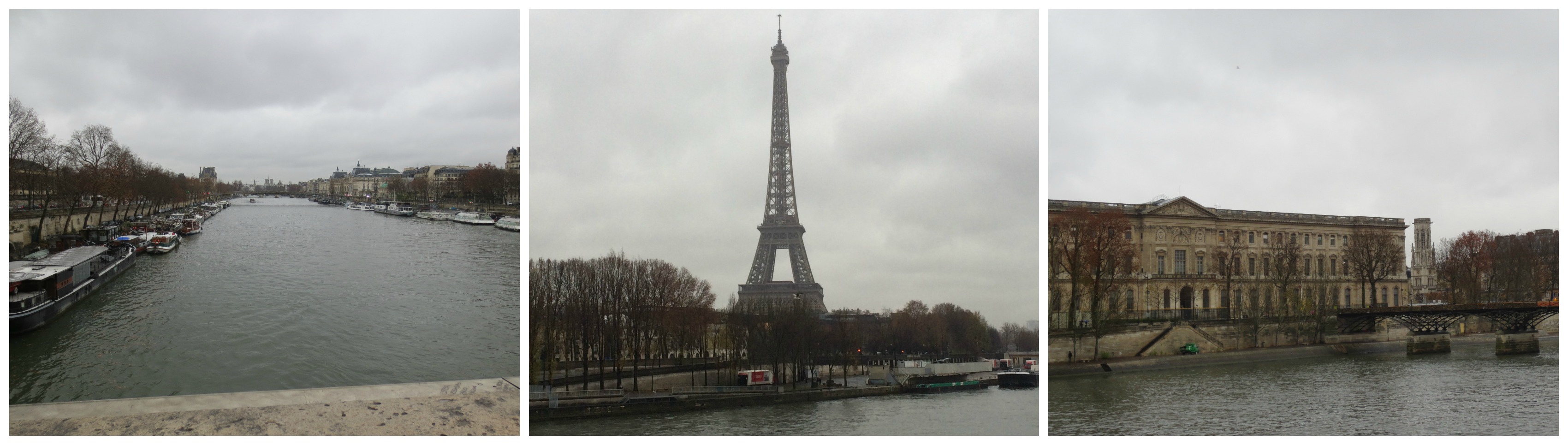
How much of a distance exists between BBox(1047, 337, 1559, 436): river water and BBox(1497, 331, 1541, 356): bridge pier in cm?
114

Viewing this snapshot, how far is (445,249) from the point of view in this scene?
72.2 feet

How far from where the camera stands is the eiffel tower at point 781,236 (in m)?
18.4

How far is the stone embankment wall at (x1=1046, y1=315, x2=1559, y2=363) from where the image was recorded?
11.1 metres

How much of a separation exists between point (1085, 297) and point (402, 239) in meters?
21.2

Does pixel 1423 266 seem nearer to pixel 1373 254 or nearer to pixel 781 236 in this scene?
pixel 1373 254

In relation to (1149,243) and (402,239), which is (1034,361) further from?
(402,239)

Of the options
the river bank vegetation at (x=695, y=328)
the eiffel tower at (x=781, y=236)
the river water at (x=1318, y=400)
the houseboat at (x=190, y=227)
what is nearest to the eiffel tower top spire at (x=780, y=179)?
the eiffel tower at (x=781, y=236)

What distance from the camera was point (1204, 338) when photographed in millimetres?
15477

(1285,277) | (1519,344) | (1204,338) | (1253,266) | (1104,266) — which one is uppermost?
(1104,266)

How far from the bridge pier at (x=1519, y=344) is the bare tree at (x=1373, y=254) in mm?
5721

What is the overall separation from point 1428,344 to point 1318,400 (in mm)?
9082

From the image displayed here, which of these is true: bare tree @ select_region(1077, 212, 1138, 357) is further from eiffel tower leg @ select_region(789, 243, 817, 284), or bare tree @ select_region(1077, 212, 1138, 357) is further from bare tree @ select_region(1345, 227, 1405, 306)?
bare tree @ select_region(1345, 227, 1405, 306)

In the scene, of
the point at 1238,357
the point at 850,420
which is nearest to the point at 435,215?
the point at 850,420

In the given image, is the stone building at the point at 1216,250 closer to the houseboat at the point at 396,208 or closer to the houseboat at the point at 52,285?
the houseboat at the point at 52,285
